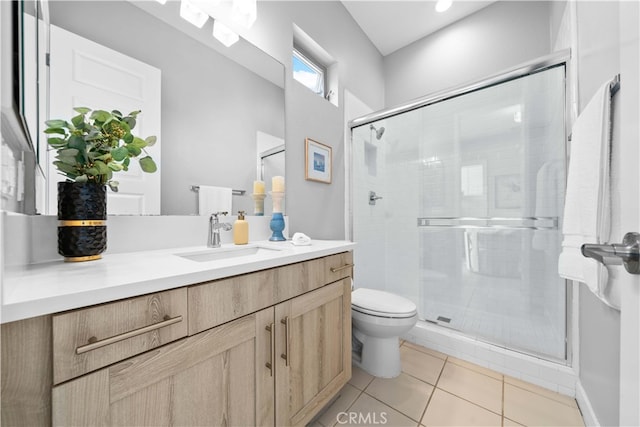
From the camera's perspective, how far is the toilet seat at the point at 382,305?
141 centimetres

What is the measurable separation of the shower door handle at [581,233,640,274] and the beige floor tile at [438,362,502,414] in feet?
4.22

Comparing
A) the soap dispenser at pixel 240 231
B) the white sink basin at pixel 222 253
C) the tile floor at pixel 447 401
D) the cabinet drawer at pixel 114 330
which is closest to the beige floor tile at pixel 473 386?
the tile floor at pixel 447 401

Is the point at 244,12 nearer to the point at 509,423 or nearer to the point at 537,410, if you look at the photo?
the point at 509,423

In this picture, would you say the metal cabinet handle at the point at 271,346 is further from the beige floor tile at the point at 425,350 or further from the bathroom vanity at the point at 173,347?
the beige floor tile at the point at 425,350

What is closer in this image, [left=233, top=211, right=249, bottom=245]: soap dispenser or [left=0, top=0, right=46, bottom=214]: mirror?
[left=0, top=0, right=46, bottom=214]: mirror

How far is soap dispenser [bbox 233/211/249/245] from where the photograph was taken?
1282mm

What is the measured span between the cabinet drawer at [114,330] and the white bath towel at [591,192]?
1203 mm

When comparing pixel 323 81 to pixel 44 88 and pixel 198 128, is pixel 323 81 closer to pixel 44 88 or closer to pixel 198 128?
pixel 198 128

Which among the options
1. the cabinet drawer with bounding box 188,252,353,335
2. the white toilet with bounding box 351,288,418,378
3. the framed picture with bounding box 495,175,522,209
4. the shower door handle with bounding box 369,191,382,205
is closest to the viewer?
the cabinet drawer with bounding box 188,252,353,335

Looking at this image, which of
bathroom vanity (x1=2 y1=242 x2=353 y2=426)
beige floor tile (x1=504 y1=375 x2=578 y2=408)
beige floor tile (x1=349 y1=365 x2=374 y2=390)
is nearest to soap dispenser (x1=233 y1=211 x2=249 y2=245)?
bathroom vanity (x1=2 y1=242 x2=353 y2=426)

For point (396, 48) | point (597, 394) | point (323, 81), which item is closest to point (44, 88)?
point (323, 81)

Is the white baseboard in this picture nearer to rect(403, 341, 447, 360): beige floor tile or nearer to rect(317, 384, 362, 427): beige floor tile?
rect(403, 341, 447, 360): beige floor tile

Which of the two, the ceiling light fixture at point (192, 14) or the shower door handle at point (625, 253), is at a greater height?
the ceiling light fixture at point (192, 14)

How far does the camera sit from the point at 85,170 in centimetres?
76
